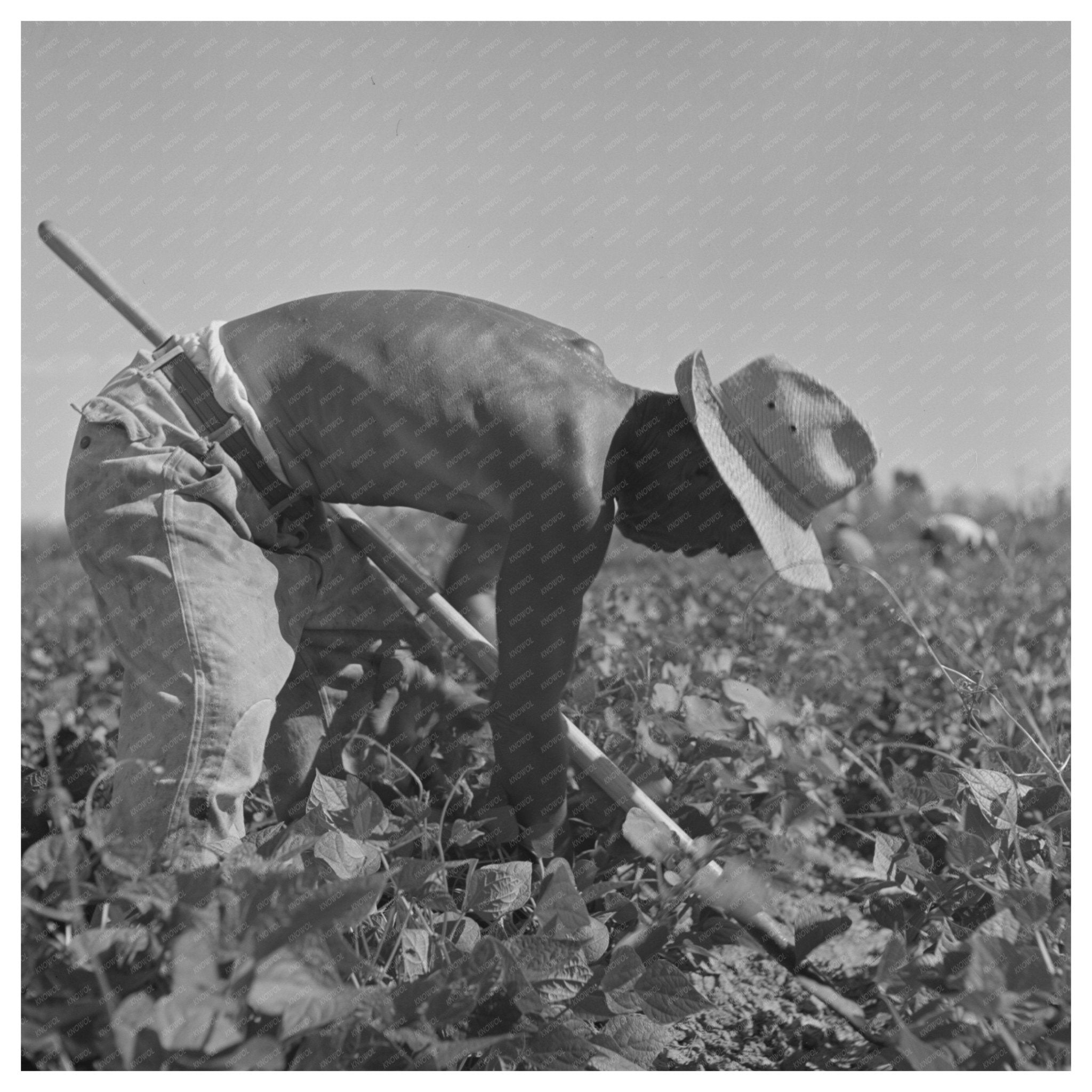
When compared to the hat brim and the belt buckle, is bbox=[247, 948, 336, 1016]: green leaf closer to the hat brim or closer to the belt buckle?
the hat brim

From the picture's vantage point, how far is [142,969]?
1.41m

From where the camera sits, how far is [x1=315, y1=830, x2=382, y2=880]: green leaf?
60.4 inches

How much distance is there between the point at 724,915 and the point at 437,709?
860 mm

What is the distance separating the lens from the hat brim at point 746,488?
207 centimetres

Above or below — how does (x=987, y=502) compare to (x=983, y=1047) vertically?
above

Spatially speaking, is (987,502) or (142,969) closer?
(142,969)

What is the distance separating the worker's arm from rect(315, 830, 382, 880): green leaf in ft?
1.75

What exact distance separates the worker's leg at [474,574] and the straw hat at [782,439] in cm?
78

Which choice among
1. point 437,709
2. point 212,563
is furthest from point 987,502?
point 212,563

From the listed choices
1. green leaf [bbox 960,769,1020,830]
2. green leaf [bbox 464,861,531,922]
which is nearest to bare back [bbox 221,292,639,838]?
green leaf [bbox 464,861,531,922]

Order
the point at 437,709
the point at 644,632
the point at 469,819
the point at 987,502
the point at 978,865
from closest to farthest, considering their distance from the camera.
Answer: the point at 978,865 < the point at 469,819 < the point at 437,709 < the point at 644,632 < the point at 987,502

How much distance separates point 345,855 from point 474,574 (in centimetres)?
132

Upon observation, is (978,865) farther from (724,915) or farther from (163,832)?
(163,832)

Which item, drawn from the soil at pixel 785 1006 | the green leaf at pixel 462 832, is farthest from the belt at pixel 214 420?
the soil at pixel 785 1006
